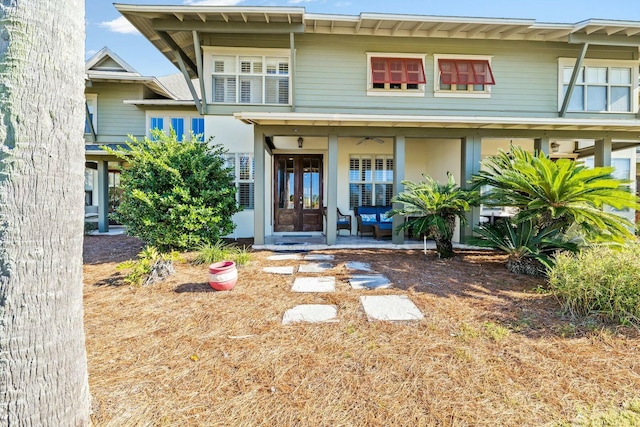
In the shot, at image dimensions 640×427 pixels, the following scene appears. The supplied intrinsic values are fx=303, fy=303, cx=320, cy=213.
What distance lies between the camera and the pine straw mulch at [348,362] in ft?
5.67

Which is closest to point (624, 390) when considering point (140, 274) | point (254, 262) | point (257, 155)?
point (254, 262)

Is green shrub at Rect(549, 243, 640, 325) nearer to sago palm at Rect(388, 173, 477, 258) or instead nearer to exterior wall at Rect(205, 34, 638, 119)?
sago palm at Rect(388, 173, 477, 258)

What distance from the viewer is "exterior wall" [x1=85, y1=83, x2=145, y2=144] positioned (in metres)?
10.7

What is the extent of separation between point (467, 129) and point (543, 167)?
9.00 ft

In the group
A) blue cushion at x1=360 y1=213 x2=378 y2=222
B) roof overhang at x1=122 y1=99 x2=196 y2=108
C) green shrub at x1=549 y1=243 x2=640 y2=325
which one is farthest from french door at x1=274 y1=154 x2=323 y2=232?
green shrub at x1=549 y1=243 x2=640 y2=325

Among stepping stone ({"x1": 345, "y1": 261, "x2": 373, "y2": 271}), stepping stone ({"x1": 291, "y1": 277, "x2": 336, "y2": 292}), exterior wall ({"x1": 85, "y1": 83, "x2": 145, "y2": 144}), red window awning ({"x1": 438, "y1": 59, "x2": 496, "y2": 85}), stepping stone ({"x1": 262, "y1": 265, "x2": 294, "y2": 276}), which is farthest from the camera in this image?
exterior wall ({"x1": 85, "y1": 83, "x2": 145, "y2": 144})

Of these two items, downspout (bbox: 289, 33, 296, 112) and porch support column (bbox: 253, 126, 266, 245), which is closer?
porch support column (bbox: 253, 126, 266, 245)

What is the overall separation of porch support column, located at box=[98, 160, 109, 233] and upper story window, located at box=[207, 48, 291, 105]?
516 cm

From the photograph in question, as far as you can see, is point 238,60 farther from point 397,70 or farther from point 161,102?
point 397,70

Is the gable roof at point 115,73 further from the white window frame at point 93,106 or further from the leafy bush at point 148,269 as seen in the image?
the leafy bush at point 148,269

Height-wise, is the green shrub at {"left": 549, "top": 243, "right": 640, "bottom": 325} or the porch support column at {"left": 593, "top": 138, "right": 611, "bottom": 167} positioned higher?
the porch support column at {"left": 593, "top": 138, "right": 611, "bottom": 167}

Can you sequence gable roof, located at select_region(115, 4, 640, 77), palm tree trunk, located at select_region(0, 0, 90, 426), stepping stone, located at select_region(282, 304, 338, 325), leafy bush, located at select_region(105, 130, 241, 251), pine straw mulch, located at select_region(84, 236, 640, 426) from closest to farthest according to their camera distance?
palm tree trunk, located at select_region(0, 0, 90, 426), pine straw mulch, located at select_region(84, 236, 640, 426), stepping stone, located at select_region(282, 304, 338, 325), leafy bush, located at select_region(105, 130, 241, 251), gable roof, located at select_region(115, 4, 640, 77)

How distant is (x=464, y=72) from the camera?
8258mm

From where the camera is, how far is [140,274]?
420 cm
